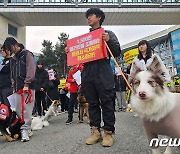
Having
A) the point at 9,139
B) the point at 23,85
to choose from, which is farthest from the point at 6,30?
the point at 9,139

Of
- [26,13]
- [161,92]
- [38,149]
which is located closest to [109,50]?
[161,92]

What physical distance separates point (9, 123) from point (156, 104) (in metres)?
3.17

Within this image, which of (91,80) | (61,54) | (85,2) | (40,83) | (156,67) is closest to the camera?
(156,67)

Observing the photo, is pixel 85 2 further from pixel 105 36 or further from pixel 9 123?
pixel 105 36

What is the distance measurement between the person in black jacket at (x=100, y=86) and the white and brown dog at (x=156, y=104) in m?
1.16

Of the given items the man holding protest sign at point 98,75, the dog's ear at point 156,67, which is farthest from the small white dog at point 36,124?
the dog's ear at point 156,67

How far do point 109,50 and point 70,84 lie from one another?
3463 mm

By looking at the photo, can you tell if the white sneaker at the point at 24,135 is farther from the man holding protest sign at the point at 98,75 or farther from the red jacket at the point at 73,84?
the red jacket at the point at 73,84

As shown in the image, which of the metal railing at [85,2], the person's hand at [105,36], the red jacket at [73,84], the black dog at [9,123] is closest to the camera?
the person's hand at [105,36]

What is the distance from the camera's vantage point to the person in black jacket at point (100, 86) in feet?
11.9

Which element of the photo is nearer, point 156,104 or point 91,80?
point 156,104

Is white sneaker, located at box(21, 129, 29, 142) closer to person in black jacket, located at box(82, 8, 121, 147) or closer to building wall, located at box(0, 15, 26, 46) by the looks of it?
person in black jacket, located at box(82, 8, 121, 147)

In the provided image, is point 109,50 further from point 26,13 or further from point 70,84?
point 26,13

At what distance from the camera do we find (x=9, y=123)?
4.48m
